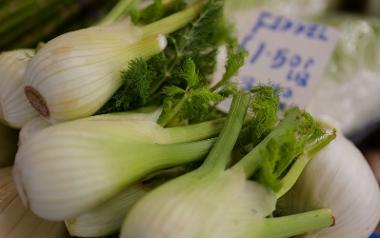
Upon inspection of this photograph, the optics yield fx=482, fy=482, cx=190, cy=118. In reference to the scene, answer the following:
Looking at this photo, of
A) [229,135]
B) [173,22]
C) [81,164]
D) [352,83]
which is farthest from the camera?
[352,83]

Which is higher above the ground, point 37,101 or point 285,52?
point 37,101

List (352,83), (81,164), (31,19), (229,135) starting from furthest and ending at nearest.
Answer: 1. (352,83)
2. (31,19)
3. (229,135)
4. (81,164)

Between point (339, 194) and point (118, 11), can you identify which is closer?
point (339, 194)

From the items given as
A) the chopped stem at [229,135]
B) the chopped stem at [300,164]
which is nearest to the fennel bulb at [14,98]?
the chopped stem at [229,135]

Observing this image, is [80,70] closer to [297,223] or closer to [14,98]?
[14,98]

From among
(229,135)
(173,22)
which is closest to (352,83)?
(173,22)

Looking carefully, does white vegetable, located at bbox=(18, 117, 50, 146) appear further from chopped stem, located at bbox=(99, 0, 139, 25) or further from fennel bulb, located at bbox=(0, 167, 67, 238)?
chopped stem, located at bbox=(99, 0, 139, 25)

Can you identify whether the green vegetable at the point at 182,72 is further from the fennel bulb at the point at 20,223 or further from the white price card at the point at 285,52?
the white price card at the point at 285,52

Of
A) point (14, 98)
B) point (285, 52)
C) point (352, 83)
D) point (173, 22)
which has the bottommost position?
point (352, 83)
